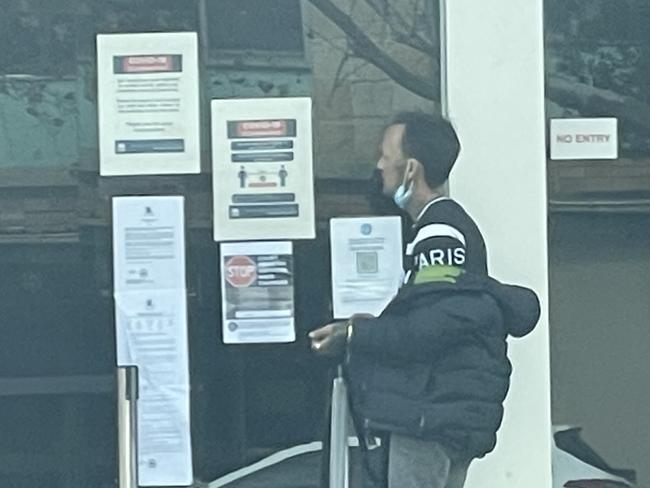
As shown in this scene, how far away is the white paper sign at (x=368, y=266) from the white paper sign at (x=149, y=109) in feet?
1.82

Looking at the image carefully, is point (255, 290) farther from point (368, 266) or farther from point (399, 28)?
point (399, 28)

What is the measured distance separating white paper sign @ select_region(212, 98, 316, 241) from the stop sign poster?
5 centimetres

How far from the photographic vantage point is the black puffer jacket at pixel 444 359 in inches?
175

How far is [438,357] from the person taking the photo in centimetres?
449

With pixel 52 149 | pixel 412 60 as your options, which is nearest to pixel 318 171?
pixel 412 60

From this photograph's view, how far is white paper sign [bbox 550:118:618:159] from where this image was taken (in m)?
5.35

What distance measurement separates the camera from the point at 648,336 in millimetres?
5422

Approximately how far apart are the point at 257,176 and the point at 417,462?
1229 millimetres

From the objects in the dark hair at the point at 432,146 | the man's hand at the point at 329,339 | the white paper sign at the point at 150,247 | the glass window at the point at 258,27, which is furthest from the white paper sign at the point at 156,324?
the dark hair at the point at 432,146

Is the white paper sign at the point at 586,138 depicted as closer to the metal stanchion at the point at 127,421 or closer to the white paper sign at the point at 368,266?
the white paper sign at the point at 368,266

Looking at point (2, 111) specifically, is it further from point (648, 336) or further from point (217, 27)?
point (648, 336)

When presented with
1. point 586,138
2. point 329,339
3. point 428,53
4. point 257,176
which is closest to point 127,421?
point 329,339

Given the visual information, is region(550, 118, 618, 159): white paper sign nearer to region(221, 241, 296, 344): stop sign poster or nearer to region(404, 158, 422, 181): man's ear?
region(404, 158, 422, 181): man's ear

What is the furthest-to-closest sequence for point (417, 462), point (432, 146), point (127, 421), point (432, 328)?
point (127, 421) → point (432, 146) → point (417, 462) → point (432, 328)
